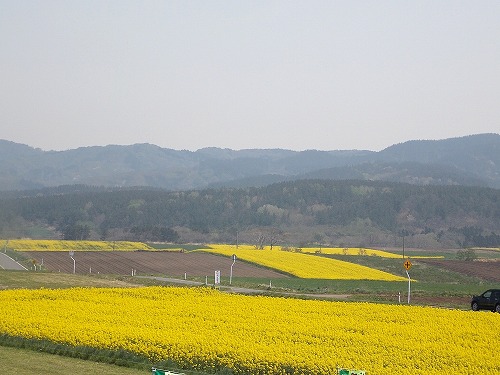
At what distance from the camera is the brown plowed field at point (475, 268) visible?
84.9m

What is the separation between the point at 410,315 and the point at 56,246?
87.5 meters

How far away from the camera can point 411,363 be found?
2223 cm

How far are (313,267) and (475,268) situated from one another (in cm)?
2047

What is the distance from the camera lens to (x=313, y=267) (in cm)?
8650

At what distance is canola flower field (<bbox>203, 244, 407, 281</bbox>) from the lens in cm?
8062

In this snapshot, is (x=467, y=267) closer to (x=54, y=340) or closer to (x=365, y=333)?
(x=365, y=333)

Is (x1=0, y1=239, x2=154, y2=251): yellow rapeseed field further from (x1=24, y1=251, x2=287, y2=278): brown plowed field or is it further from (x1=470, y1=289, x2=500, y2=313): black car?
(x1=470, y1=289, x2=500, y2=313): black car

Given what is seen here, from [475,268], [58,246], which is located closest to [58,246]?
[58,246]

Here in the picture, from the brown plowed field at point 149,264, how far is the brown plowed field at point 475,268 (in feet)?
75.2

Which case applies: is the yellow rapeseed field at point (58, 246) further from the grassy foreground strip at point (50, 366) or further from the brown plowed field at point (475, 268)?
the grassy foreground strip at point (50, 366)

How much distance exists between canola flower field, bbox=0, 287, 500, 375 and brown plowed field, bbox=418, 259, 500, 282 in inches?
1948

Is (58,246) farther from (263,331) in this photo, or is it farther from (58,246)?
(263,331)

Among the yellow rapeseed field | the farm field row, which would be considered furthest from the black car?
the yellow rapeseed field

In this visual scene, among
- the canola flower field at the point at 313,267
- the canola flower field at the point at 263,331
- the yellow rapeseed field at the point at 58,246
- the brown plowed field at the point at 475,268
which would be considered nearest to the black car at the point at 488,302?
the canola flower field at the point at 263,331
